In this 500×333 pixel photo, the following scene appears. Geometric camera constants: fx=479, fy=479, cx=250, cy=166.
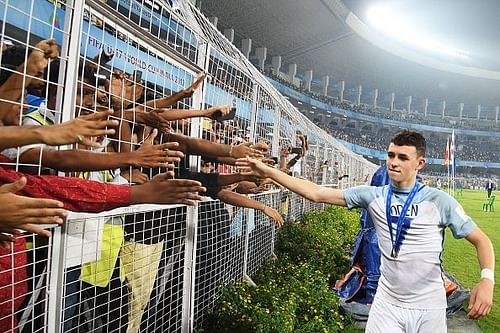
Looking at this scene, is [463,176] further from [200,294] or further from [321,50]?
[200,294]

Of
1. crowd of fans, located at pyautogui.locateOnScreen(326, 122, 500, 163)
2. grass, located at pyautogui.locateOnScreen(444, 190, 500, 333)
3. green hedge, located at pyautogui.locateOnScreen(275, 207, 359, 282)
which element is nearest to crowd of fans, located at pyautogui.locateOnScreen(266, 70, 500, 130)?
crowd of fans, located at pyautogui.locateOnScreen(326, 122, 500, 163)

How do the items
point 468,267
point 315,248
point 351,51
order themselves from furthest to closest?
point 351,51 → point 468,267 → point 315,248

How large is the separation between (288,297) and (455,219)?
6.56 feet

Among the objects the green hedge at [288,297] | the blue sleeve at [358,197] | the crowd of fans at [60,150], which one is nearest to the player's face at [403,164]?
the blue sleeve at [358,197]

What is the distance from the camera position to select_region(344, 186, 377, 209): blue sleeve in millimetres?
3715

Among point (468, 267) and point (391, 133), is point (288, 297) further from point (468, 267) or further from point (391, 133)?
point (391, 133)

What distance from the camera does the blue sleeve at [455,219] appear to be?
133 inches

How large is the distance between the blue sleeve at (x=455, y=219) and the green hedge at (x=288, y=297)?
158cm

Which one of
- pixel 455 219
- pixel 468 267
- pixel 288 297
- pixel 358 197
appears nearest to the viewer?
pixel 455 219

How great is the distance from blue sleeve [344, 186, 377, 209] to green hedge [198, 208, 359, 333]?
1.19 meters

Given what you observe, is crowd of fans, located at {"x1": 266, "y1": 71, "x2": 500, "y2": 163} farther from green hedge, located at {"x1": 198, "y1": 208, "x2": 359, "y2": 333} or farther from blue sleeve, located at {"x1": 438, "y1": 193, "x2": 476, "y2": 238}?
blue sleeve, located at {"x1": 438, "y1": 193, "x2": 476, "y2": 238}

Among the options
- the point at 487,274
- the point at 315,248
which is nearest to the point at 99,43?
the point at 487,274

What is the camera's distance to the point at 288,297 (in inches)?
189

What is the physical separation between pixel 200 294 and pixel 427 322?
185cm
